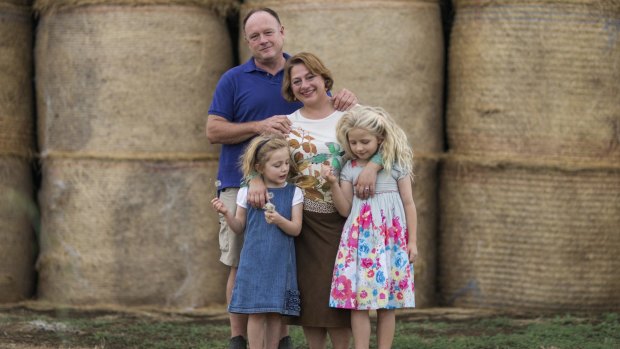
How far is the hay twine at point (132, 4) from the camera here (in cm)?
661

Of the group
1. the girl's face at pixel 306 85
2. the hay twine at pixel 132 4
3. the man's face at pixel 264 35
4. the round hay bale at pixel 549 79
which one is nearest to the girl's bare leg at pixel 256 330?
the girl's face at pixel 306 85

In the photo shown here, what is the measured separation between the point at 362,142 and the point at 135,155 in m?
2.38

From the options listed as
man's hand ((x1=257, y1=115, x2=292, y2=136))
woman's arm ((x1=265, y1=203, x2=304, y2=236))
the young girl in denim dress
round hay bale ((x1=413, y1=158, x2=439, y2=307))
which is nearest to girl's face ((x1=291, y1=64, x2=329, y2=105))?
man's hand ((x1=257, y1=115, x2=292, y2=136))

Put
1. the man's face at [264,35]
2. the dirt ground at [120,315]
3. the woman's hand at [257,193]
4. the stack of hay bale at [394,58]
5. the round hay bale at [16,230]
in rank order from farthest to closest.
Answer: the round hay bale at [16,230] < the stack of hay bale at [394,58] < the dirt ground at [120,315] < the man's face at [264,35] < the woman's hand at [257,193]

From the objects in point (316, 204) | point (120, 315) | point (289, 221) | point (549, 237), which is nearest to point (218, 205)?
point (289, 221)

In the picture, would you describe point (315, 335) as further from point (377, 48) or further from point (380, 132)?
point (377, 48)

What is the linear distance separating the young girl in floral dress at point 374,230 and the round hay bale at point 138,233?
220cm

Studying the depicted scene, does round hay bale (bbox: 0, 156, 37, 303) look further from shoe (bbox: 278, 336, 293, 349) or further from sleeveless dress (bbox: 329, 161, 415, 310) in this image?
sleeveless dress (bbox: 329, 161, 415, 310)

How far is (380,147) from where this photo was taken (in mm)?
4637

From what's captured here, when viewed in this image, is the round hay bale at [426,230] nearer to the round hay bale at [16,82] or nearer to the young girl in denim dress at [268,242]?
the young girl in denim dress at [268,242]

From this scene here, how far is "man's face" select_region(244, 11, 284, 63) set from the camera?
4957mm

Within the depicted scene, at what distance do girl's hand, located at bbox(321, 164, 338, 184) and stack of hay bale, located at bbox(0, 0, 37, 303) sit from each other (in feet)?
9.41

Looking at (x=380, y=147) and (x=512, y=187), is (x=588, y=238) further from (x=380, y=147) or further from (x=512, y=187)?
(x=380, y=147)

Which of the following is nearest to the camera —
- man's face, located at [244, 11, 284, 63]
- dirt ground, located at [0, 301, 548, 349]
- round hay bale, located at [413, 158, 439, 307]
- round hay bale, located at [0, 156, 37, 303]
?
man's face, located at [244, 11, 284, 63]
